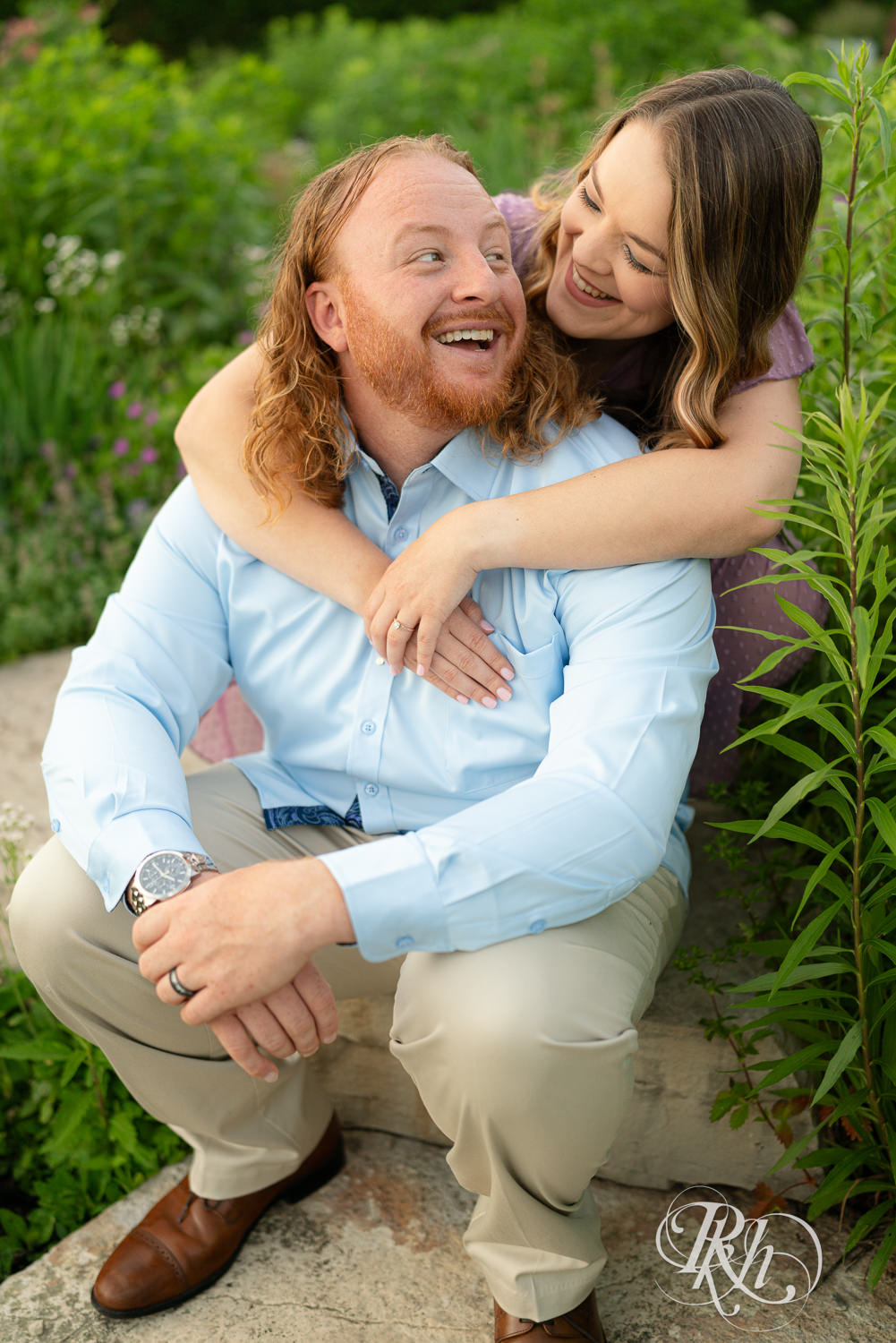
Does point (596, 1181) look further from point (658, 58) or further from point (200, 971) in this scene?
point (658, 58)

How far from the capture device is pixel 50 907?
1924 mm

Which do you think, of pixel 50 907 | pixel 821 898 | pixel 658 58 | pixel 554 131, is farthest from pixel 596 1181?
pixel 658 58

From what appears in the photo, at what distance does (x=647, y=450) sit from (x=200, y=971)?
126cm

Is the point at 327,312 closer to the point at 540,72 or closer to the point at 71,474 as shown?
the point at 71,474

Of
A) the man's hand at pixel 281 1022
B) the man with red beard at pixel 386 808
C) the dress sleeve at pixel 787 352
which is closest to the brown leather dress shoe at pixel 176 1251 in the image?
the man with red beard at pixel 386 808

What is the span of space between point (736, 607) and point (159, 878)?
120cm

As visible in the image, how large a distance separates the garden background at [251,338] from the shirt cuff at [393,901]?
49 cm

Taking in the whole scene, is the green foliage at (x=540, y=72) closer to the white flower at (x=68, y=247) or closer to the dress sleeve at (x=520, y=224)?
the white flower at (x=68, y=247)

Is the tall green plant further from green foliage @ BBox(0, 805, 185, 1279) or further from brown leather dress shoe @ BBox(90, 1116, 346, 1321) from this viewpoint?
green foliage @ BBox(0, 805, 185, 1279)

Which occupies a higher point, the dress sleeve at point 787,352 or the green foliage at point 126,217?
the dress sleeve at point 787,352

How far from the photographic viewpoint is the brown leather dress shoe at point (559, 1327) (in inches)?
72.6

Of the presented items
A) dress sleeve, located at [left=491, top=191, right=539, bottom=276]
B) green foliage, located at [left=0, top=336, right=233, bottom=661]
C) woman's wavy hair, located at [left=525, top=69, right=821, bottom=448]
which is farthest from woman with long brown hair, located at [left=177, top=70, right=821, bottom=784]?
green foliage, located at [left=0, top=336, right=233, bottom=661]

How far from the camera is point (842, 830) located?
89.6 inches

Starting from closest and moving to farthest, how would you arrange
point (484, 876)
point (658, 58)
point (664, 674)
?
point (484, 876)
point (664, 674)
point (658, 58)
